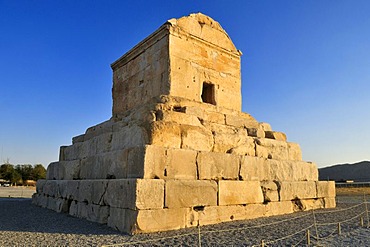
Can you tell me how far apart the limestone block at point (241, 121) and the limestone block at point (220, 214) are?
236 cm

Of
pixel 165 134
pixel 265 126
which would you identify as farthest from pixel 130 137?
pixel 265 126

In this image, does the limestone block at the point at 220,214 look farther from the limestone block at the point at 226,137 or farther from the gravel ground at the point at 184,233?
the limestone block at the point at 226,137

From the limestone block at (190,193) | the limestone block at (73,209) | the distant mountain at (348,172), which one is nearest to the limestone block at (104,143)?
the limestone block at (73,209)

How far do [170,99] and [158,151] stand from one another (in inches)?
76.1

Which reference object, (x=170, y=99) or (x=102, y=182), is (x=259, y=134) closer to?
(x=170, y=99)

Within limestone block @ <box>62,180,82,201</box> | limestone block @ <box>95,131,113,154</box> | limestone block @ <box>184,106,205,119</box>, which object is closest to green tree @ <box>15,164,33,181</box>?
limestone block @ <box>62,180,82,201</box>

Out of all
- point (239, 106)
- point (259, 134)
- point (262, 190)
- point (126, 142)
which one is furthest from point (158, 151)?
point (239, 106)

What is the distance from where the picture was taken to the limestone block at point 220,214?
19.4ft

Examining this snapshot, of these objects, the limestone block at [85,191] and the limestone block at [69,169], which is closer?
the limestone block at [85,191]

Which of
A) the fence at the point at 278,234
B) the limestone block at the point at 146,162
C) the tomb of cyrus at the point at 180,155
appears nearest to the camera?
the fence at the point at 278,234

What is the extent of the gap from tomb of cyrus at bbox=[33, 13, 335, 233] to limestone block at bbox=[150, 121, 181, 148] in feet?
0.07

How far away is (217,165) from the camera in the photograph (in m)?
6.54

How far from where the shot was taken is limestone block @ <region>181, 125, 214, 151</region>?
252 inches

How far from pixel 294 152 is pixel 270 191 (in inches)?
85.9
